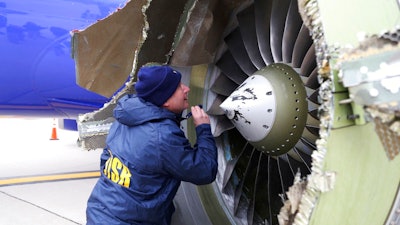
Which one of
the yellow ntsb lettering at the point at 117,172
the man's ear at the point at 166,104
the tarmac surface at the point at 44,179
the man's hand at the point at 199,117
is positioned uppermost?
the man's ear at the point at 166,104

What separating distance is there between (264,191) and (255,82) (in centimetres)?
67

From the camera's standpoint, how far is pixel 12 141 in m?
7.57

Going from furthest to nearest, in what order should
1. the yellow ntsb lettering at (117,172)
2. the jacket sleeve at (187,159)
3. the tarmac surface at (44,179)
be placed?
1. the tarmac surface at (44,179)
2. the yellow ntsb lettering at (117,172)
3. the jacket sleeve at (187,159)

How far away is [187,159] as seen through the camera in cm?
168

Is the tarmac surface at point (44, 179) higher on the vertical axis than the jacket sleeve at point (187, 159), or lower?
lower

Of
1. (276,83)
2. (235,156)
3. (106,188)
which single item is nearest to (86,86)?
(106,188)

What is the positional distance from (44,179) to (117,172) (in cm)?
338

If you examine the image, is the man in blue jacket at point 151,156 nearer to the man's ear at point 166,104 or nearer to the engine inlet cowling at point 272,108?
the man's ear at point 166,104

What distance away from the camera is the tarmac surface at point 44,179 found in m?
3.71

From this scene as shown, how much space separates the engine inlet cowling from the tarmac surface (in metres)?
2.28

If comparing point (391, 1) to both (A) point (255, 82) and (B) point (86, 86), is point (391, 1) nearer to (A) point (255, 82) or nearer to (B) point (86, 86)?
(A) point (255, 82)

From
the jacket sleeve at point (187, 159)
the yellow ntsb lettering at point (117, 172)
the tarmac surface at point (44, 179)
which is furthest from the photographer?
the tarmac surface at point (44, 179)

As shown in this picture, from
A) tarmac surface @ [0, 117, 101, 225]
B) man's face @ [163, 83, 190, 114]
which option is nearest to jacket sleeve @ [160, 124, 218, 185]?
man's face @ [163, 83, 190, 114]

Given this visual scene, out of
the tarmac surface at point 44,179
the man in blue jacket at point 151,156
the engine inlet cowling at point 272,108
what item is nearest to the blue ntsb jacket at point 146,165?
the man in blue jacket at point 151,156
